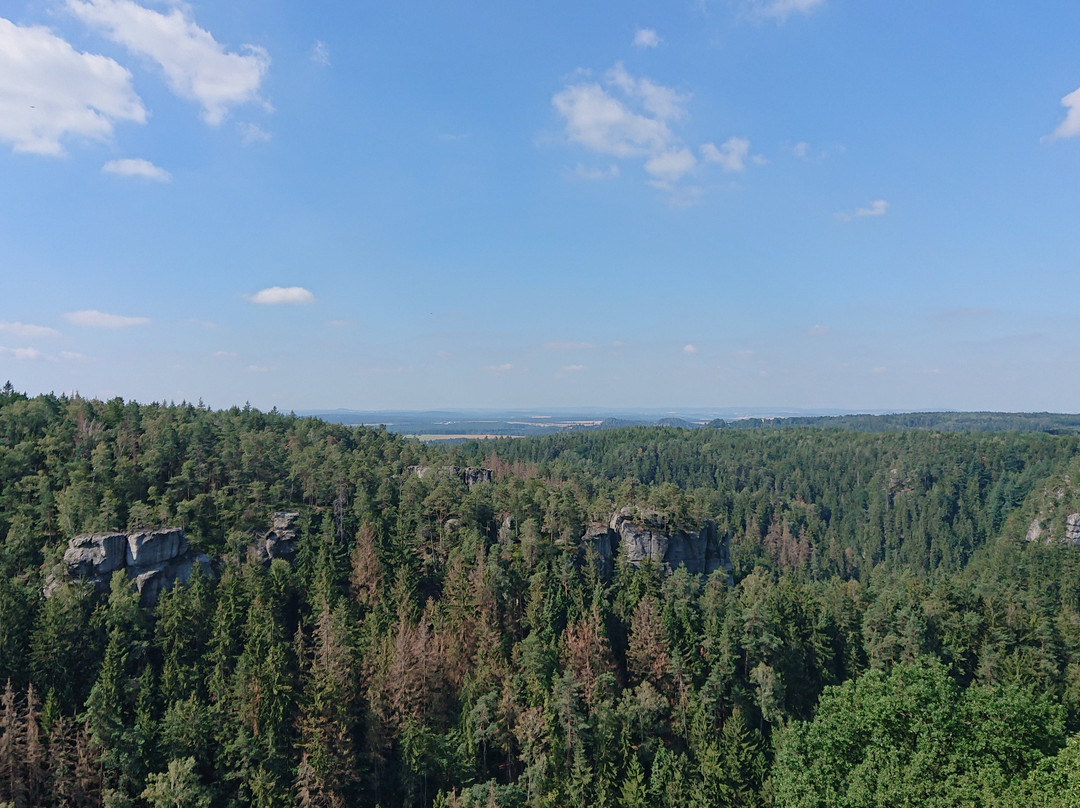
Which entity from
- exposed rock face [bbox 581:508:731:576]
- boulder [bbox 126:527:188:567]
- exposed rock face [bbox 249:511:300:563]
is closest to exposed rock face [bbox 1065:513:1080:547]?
exposed rock face [bbox 581:508:731:576]

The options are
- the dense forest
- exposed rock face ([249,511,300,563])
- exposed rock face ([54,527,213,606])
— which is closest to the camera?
the dense forest

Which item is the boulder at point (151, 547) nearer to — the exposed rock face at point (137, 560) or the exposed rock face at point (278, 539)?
the exposed rock face at point (137, 560)

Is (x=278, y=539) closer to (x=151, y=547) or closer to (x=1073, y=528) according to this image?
(x=151, y=547)

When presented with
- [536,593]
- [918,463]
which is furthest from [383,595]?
[918,463]

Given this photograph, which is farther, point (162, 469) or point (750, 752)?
point (162, 469)

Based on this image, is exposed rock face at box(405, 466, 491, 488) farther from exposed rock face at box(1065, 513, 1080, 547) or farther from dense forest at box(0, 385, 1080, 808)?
exposed rock face at box(1065, 513, 1080, 547)

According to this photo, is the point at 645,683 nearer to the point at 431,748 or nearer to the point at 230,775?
the point at 431,748
